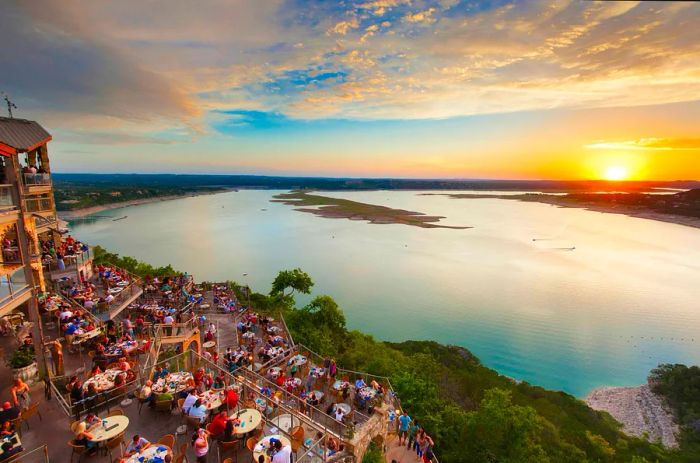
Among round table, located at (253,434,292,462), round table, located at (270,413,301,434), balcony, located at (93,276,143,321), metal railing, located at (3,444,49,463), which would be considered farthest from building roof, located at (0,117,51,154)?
round table, located at (253,434,292,462)

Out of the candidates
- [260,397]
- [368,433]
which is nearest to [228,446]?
[260,397]

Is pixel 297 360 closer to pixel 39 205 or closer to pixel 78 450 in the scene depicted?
pixel 78 450

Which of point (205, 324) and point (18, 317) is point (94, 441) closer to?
point (18, 317)

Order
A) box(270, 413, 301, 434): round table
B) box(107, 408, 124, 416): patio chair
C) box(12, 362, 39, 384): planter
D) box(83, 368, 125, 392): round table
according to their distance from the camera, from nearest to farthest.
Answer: box(107, 408, 124, 416): patio chair < box(270, 413, 301, 434): round table < box(83, 368, 125, 392): round table < box(12, 362, 39, 384): planter

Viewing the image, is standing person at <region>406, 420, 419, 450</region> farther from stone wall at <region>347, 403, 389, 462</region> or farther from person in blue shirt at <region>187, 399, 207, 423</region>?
person in blue shirt at <region>187, 399, 207, 423</region>

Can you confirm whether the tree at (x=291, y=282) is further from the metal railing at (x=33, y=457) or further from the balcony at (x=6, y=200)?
the metal railing at (x=33, y=457)

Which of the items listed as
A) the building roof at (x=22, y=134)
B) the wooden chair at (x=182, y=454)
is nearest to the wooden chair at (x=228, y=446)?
the wooden chair at (x=182, y=454)
